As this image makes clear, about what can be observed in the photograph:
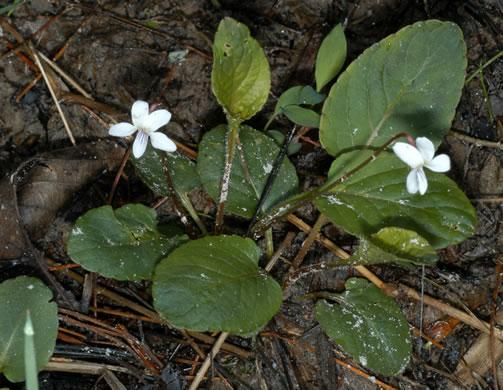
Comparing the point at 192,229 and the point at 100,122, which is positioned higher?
the point at 100,122

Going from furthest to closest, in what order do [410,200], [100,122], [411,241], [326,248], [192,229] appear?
[100,122]
[326,248]
[192,229]
[410,200]
[411,241]

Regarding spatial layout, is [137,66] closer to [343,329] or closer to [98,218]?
[98,218]

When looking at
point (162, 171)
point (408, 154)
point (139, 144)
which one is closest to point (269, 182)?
point (162, 171)

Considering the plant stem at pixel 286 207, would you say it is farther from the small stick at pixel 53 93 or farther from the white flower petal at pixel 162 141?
the small stick at pixel 53 93

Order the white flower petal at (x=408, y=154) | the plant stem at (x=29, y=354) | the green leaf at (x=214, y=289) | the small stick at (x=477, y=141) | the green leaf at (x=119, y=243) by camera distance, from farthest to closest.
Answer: the small stick at (x=477, y=141)
the green leaf at (x=119, y=243)
the green leaf at (x=214, y=289)
the white flower petal at (x=408, y=154)
the plant stem at (x=29, y=354)

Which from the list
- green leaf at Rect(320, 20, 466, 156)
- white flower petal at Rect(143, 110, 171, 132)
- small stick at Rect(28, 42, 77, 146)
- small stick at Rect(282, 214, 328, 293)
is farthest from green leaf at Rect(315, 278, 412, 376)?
small stick at Rect(28, 42, 77, 146)

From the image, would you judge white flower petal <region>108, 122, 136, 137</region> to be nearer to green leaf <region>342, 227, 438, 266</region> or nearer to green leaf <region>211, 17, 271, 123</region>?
green leaf <region>211, 17, 271, 123</region>

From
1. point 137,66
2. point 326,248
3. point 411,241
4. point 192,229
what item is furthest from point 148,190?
point 411,241

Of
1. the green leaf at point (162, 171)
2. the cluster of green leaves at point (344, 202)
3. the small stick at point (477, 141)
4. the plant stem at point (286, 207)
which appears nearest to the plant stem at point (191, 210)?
the green leaf at point (162, 171)
